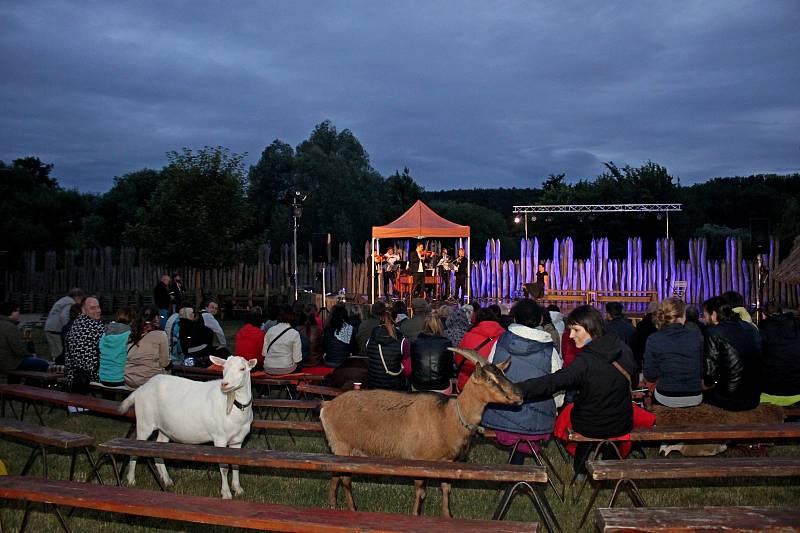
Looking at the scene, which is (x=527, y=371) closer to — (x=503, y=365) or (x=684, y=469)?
(x=503, y=365)

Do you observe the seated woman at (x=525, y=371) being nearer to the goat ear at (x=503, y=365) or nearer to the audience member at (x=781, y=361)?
the goat ear at (x=503, y=365)

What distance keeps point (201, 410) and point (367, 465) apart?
6.33 feet

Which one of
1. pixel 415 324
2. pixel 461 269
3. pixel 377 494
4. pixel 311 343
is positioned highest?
pixel 461 269

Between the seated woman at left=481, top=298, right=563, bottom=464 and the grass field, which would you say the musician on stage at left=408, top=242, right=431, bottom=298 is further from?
the seated woman at left=481, top=298, right=563, bottom=464

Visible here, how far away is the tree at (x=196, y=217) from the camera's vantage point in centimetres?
2356

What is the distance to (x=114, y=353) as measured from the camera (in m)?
8.18

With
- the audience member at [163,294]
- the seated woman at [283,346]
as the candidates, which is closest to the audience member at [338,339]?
the seated woman at [283,346]

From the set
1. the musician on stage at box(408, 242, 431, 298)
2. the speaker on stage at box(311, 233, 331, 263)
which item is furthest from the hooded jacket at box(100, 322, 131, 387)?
the musician on stage at box(408, 242, 431, 298)

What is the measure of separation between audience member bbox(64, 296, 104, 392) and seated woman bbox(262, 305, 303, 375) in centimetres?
208

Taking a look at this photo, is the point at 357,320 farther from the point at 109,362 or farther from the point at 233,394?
the point at 233,394

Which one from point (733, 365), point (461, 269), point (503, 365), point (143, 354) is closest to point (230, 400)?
point (503, 365)

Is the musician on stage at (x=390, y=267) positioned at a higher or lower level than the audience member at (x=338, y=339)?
higher

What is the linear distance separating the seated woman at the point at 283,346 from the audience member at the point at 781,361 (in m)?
5.36

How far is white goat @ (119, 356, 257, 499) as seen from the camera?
5.60 metres
